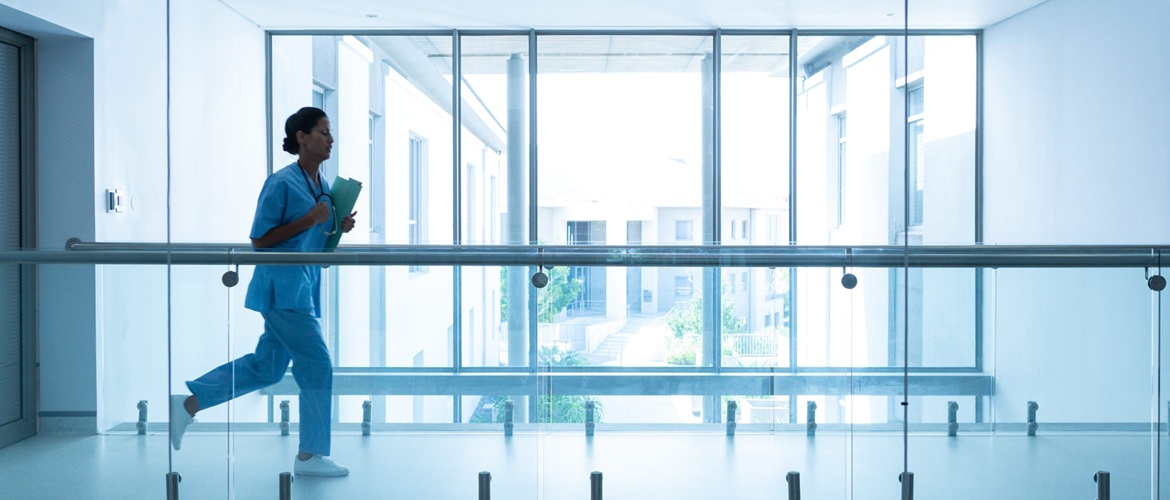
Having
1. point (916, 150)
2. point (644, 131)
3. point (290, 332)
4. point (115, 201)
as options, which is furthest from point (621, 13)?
point (290, 332)

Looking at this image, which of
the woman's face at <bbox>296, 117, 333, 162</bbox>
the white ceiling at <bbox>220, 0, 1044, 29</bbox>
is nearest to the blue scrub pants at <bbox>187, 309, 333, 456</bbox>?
the woman's face at <bbox>296, 117, 333, 162</bbox>

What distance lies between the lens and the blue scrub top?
2.42 meters

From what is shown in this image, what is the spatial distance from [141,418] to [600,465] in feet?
4.15

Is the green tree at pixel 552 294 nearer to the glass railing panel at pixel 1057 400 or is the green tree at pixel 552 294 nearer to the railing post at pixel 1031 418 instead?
the glass railing panel at pixel 1057 400

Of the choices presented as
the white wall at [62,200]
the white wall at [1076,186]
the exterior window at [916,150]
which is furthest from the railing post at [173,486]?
the exterior window at [916,150]

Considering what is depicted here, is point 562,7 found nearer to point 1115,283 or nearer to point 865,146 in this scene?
point 865,146

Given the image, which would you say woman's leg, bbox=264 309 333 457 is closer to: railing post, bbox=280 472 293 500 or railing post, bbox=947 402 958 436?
railing post, bbox=280 472 293 500

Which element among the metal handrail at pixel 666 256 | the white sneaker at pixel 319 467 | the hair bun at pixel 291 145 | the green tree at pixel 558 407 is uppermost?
the hair bun at pixel 291 145

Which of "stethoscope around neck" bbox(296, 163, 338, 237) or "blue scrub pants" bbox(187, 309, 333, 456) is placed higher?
"stethoscope around neck" bbox(296, 163, 338, 237)

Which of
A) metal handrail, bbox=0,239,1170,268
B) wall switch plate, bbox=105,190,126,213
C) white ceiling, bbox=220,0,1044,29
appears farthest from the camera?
white ceiling, bbox=220,0,1044,29

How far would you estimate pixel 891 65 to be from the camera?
6.38 m

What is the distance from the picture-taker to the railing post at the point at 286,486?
2482 millimetres

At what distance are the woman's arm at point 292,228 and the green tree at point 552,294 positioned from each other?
534 mm

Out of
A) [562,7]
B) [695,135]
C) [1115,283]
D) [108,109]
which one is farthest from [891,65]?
[108,109]
